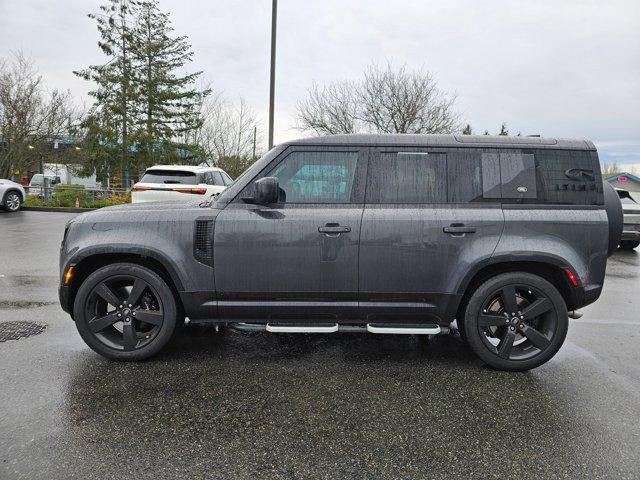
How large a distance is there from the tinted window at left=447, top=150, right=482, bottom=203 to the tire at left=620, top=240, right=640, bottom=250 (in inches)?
394

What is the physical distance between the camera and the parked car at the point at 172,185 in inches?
398

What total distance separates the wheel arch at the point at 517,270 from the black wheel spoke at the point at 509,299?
0.50 ft

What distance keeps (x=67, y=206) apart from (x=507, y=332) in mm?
20796

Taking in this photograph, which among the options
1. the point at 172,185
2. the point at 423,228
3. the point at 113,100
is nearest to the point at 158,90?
the point at 113,100

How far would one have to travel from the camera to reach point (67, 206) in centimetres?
2014

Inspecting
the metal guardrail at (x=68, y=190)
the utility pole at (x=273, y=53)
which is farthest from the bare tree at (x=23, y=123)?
the utility pole at (x=273, y=53)

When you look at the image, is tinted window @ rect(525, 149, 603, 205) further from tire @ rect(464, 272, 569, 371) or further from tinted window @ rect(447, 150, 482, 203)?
tire @ rect(464, 272, 569, 371)

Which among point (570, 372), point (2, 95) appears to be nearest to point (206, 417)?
point (570, 372)

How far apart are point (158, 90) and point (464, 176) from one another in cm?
2805

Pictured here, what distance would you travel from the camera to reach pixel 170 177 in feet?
34.1

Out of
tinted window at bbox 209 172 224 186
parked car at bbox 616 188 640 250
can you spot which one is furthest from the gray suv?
parked car at bbox 616 188 640 250

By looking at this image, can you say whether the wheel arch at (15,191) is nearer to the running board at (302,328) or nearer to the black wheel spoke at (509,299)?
the running board at (302,328)

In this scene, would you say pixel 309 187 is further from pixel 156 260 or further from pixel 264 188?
pixel 156 260

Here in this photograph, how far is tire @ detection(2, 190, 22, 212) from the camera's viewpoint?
57.1 ft
